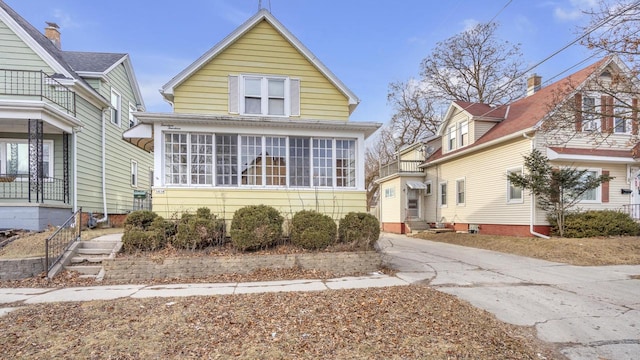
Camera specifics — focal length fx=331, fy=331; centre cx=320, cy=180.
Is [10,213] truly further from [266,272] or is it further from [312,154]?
[312,154]

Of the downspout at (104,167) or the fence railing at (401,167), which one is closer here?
the downspout at (104,167)

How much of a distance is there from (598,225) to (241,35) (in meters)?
→ 14.2

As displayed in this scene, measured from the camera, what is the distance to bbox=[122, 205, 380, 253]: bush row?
25.6ft

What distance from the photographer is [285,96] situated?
430 inches

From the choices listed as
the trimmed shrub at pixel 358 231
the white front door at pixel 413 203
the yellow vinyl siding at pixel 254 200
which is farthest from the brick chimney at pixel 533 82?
the trimmed shrub at pixel 358 231

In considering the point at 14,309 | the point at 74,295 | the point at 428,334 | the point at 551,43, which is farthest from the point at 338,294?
the point at 551,43

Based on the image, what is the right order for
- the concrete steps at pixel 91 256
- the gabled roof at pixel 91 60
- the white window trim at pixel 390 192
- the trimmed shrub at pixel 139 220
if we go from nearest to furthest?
1. the concrete steps at pixel 91 256
2. the trimmed shrub at pixel 139 220
3. the gabled roof at pixel 91 60
4. the white window trim at pixel 390 192

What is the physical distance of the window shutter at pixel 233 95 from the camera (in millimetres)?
10570

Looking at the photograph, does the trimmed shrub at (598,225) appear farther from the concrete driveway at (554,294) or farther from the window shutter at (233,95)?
the window shutter at (233,95)

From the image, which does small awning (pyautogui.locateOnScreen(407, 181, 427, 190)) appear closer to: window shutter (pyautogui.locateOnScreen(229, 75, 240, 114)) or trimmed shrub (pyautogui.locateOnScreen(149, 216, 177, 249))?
window shutter (pyautogui.locateOnScreen(229, 75, 240, 114))

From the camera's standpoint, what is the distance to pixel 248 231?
25.5 feet

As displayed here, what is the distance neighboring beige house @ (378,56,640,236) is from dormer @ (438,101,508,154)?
50 mm

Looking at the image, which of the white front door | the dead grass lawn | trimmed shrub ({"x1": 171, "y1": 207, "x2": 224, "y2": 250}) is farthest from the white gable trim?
the white front door

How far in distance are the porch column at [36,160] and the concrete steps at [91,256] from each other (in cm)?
391
